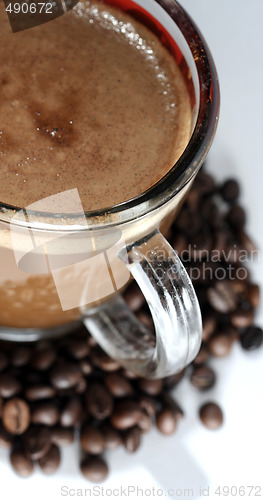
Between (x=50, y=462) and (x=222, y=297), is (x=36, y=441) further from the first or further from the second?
(x=222, y=297)

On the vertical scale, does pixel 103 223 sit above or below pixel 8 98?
below

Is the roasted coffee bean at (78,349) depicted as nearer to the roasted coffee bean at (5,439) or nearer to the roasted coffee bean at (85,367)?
the roasted coffee bean at (85,367)

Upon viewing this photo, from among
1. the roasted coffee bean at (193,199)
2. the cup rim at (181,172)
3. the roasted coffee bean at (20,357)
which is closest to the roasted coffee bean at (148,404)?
the roasted coffee bean at (20,357)

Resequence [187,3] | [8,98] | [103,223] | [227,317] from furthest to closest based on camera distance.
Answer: [187,3] < [227,317] < [8,98] < [103,223]

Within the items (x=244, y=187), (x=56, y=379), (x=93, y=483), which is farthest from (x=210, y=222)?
(x=93, y=483)

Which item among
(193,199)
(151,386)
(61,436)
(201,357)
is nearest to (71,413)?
(61,436)

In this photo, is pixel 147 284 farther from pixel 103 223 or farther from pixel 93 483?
pixel 93 483
